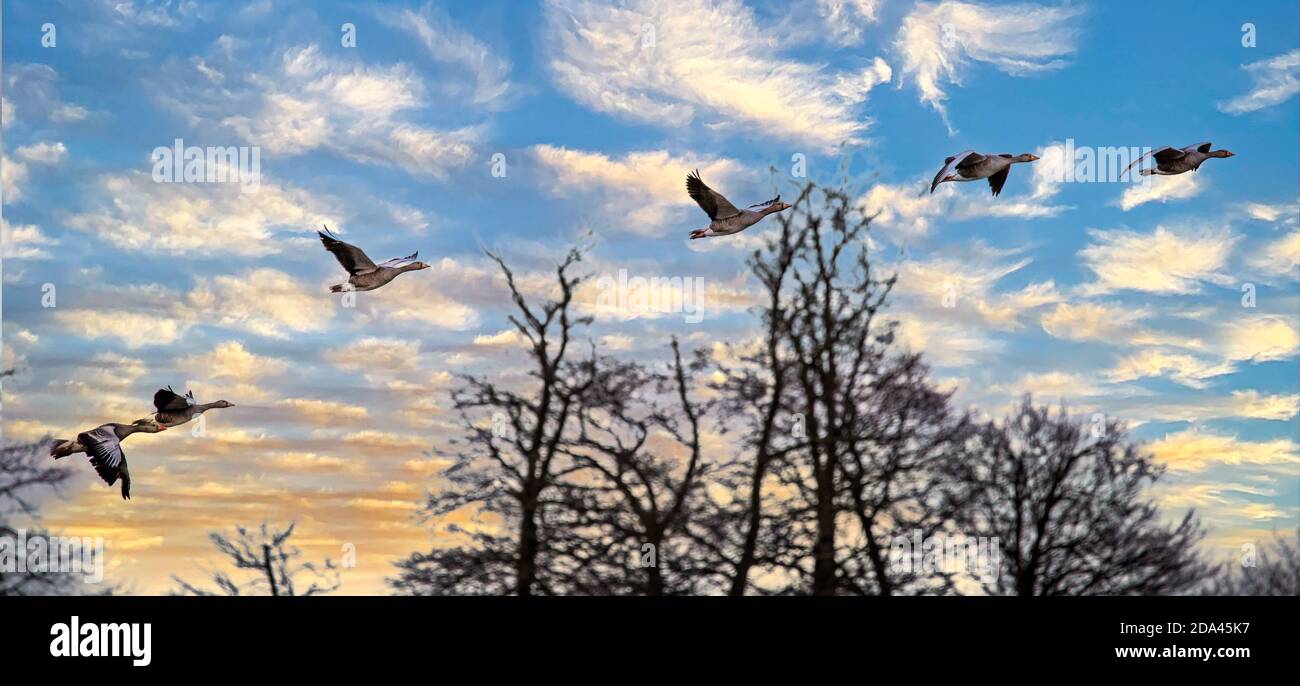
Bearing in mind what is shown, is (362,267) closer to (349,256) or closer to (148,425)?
(349,256)

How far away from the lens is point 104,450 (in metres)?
10.1

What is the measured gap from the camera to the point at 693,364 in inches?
738

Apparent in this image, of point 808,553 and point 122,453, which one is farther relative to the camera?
point 808,553

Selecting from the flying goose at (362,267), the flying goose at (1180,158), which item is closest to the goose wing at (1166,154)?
the flying goose at (1180,158)

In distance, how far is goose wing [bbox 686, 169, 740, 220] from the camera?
11.5 m

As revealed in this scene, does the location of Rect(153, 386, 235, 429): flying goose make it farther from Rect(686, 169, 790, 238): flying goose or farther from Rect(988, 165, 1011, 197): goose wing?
Rect(988, 165, 1011, 197): goose wing

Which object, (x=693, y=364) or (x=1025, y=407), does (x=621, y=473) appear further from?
(x=1025, y=407)

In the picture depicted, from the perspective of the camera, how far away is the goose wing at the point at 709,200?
1151cm

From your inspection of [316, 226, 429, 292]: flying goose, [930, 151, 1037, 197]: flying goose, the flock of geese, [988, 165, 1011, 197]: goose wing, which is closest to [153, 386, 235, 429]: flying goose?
the flock of geese
